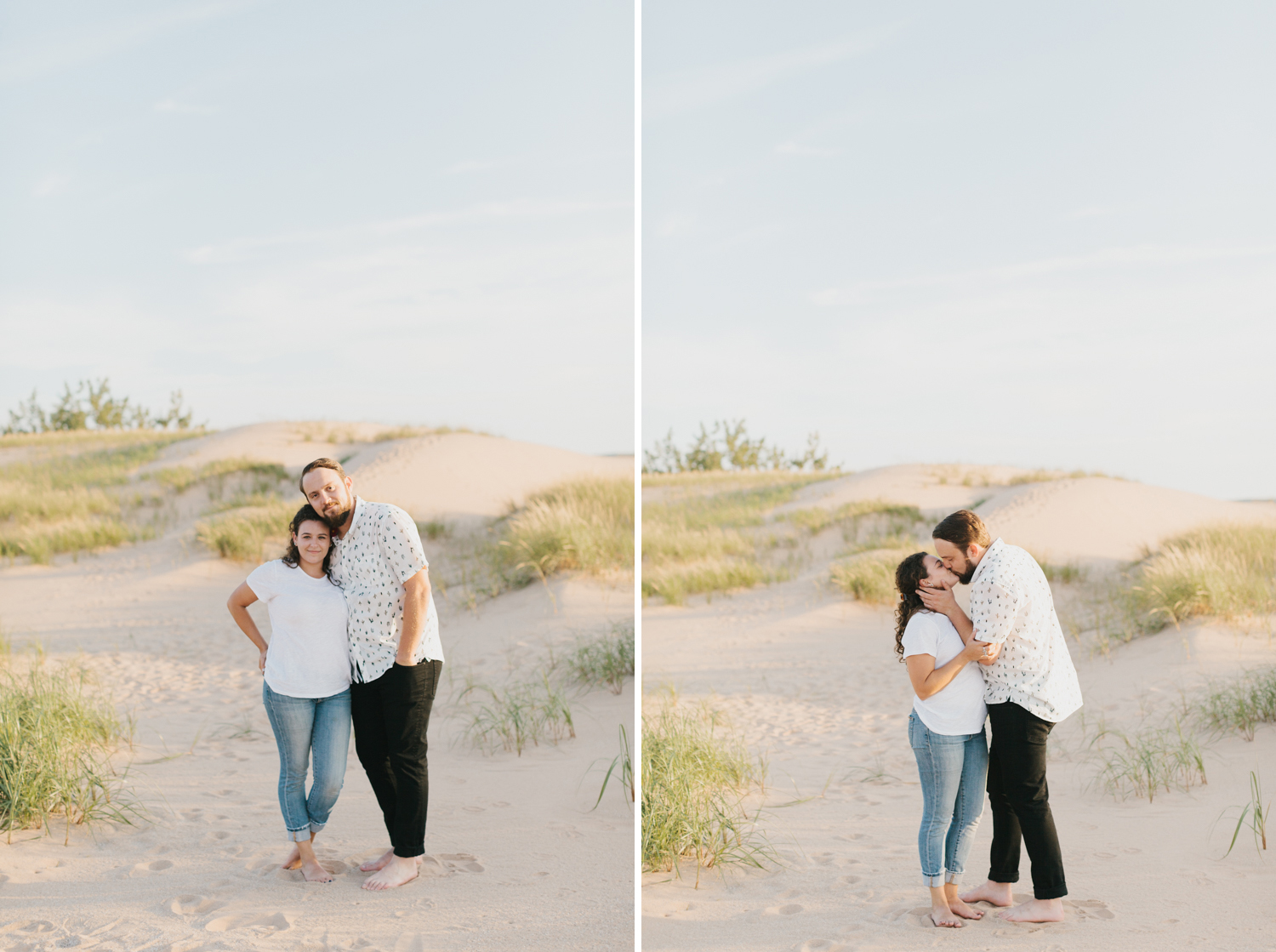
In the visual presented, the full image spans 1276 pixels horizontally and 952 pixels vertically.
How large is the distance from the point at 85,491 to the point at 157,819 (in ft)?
18.5

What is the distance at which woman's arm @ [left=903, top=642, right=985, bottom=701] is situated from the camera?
8.89 feet

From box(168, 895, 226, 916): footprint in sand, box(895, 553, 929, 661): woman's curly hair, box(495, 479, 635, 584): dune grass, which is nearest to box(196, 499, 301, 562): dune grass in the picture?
box(495, 479, 635, 584): dune grass

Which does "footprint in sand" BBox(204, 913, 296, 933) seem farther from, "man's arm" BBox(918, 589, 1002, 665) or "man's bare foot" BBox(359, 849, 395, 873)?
"man's arm" BBox(918, 589, 1002, 665)

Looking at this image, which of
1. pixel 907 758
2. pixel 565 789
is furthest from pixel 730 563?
pixel 565 789

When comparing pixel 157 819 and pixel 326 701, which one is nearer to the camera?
pixel 326 701

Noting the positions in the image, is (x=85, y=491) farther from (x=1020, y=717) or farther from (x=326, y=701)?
(x=1020, y=717)

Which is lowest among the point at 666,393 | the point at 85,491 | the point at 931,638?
the point at 931,638

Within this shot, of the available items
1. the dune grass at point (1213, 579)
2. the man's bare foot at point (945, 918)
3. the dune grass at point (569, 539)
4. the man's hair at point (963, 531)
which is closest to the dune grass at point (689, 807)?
the man's bare foot at point (945, 918)

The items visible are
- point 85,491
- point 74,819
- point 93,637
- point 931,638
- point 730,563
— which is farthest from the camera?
point 730,563

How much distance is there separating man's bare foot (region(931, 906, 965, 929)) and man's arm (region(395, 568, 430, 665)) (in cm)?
171

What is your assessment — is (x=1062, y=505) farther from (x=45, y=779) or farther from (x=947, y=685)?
(x=45, y=779)

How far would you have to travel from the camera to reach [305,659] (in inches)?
119

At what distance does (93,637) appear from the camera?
7.14 m

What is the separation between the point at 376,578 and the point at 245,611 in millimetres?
499
